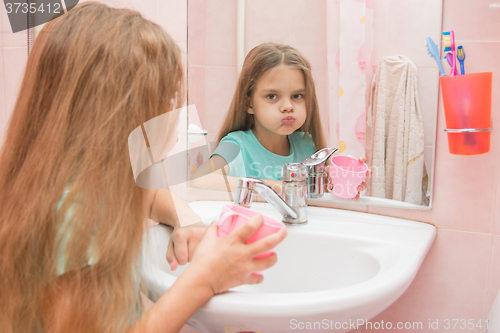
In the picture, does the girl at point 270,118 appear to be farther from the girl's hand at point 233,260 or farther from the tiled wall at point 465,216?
the girl's hand at point 233,260

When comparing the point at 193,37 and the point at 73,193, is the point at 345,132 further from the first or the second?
the point at 73,193

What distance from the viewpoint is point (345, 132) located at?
83 centimetres

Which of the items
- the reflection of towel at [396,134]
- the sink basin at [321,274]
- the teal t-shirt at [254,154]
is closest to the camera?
the sink basin at [321,274]

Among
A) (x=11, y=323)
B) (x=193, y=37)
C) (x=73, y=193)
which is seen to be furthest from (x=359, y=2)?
(x=11, y=323)

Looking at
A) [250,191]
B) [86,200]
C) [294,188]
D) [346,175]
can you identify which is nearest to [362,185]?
[346,175]

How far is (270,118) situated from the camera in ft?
2.89

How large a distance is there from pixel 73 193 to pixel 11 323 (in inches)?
7.1

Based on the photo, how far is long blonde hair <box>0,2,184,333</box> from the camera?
0.49 metres

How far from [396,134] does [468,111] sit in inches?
5.6

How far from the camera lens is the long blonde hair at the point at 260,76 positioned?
2.77 feet

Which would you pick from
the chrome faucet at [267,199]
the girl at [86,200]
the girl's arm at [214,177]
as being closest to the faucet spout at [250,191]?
the chrome faucet at [267,199]

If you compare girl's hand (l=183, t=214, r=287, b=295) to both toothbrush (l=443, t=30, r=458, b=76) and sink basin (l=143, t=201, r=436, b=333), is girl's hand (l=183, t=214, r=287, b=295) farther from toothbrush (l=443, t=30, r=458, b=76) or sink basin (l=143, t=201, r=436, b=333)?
toothbrush (l=443, t=30, r=458, b=76)

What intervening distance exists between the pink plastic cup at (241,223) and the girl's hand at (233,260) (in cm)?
1

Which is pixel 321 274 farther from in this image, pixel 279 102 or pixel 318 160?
pixel 279 102
